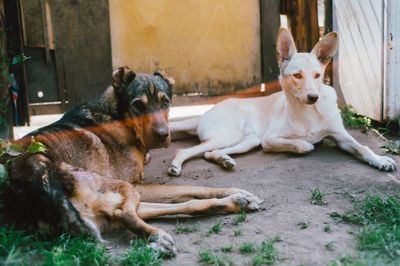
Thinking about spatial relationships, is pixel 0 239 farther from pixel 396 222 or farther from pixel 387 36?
pixel 387 36

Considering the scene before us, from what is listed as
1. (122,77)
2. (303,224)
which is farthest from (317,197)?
(122,77)

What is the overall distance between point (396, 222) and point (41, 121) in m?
5.16

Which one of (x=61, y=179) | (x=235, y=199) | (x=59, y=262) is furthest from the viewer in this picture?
(x=235, y=199)

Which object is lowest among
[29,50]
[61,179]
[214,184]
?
[214,184]

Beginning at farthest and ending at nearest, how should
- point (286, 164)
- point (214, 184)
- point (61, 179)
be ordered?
point (286, 164), point (214, 184), point (61, 179)

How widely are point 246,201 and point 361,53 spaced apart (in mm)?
3259

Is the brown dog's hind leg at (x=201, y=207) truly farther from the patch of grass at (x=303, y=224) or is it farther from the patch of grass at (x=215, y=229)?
the patch of grass at (x=303, y=224)

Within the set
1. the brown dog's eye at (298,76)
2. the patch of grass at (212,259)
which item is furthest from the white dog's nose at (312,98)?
the patch of grass at (212,259)

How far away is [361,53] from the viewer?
6656 mm

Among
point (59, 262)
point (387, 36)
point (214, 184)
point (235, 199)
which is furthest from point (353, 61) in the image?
point (59, 262)

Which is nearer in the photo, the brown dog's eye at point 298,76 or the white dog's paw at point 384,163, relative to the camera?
the white dog's paw at point 384,163

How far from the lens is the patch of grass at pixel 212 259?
326 centimetres

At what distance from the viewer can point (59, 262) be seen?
318cm

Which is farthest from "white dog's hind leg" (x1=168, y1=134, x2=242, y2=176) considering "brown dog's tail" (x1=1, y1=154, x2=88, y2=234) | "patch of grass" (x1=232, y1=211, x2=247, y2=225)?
"brown dog's tail" (x1=1, y1=154, x2=88, y2=234)
